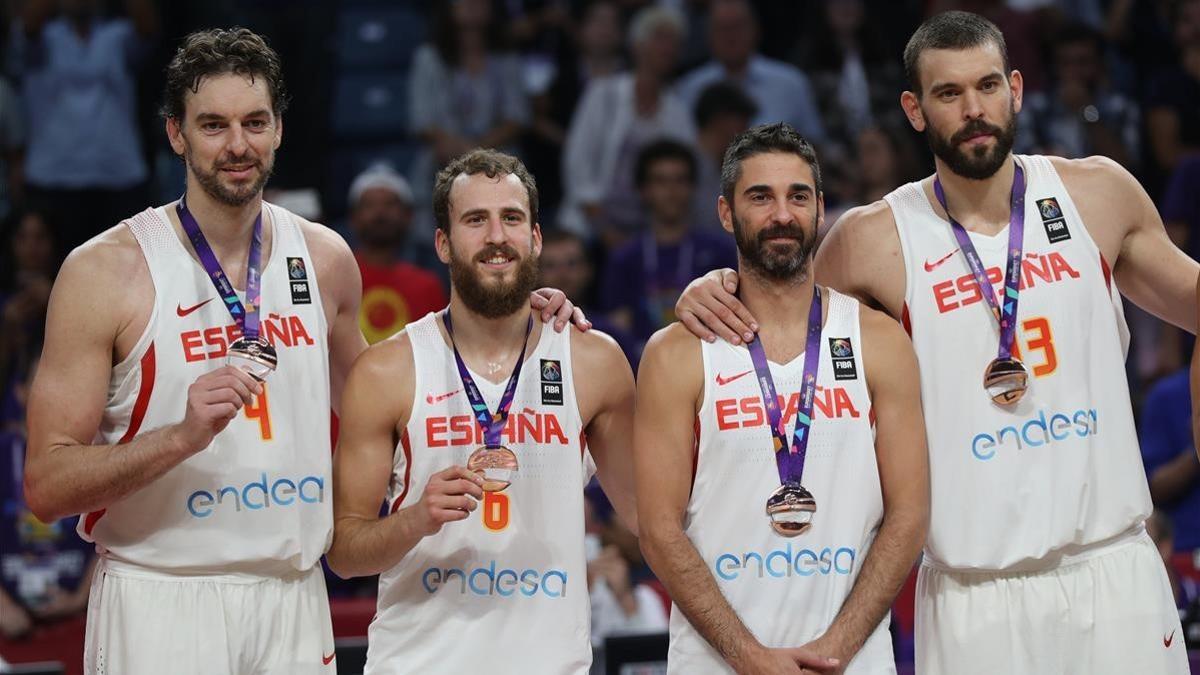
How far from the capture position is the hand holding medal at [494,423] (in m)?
5.04

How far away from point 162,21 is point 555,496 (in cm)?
811

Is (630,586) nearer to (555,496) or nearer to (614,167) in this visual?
(555,496)

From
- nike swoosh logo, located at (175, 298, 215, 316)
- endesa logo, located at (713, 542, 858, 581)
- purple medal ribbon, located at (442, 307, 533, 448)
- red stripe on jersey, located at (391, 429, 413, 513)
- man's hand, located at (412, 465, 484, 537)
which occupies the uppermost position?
nike swoosh logo, located at (175, 298, 215, 316)

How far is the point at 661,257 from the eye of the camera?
9.88m

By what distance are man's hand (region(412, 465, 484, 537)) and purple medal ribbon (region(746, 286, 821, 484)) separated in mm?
955

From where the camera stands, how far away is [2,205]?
1196 cm

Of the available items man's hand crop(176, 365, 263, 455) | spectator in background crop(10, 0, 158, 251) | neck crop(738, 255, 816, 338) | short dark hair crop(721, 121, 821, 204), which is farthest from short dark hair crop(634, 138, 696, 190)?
man's hand crop(176, 365, 263, 455)

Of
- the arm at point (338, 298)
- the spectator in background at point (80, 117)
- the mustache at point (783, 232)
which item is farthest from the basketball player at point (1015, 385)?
the spectator in background at point (80, 117)

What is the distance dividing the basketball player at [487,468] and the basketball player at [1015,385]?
0.58 m

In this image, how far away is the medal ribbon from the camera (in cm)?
514

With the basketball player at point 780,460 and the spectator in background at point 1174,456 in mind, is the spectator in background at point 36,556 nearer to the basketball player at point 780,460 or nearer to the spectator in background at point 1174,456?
the basketball player at point 780,460

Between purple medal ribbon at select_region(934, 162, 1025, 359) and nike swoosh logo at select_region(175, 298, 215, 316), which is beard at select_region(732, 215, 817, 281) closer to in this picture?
purple medal ribbon at select_region(934, 162, 1025, 359)

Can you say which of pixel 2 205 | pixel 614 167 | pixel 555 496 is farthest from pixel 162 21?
pixel 555 496

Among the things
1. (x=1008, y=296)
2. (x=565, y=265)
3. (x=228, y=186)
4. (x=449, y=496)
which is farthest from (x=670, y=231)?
(x=449, y=496)
